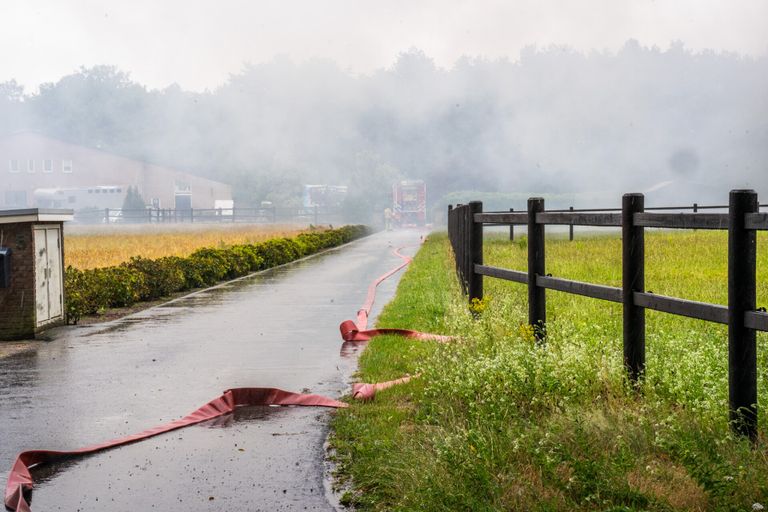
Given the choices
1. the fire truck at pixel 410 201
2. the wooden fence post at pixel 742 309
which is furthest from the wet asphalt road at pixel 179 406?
the fire truck at pixel 410 201

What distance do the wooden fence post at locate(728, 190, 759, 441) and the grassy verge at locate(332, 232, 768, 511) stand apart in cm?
16

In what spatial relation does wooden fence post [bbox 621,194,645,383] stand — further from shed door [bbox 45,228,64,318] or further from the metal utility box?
shed door [bbox 45,228,64,318]

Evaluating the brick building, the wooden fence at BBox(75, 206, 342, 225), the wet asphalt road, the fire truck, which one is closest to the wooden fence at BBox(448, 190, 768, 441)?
the wet asphalt road

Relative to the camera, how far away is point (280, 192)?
91750mm

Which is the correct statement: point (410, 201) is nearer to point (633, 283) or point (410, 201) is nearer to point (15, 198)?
point (15, 198)

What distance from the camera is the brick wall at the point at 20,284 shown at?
12.1 m

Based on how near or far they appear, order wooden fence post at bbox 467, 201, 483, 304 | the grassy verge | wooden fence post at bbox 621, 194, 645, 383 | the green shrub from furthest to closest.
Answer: the green shrub < wooden fence post at bbox 467, 201, 483, 304 < wooden fence post at bbox 621, 194, 645, 383 < the grassy verge

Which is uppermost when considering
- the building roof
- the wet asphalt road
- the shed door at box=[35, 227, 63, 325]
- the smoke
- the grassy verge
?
the smoke

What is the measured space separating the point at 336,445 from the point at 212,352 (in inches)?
182

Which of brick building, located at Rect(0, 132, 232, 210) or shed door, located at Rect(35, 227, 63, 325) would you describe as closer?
shed door, located at Rect(35, 227, 63, 325)

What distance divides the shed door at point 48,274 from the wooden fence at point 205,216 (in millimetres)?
57043

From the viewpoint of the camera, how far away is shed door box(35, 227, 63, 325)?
12.4 meters

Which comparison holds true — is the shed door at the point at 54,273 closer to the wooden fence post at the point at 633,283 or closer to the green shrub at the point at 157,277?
the green shrub at the point at 157,277

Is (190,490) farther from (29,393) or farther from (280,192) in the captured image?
(280,192)
